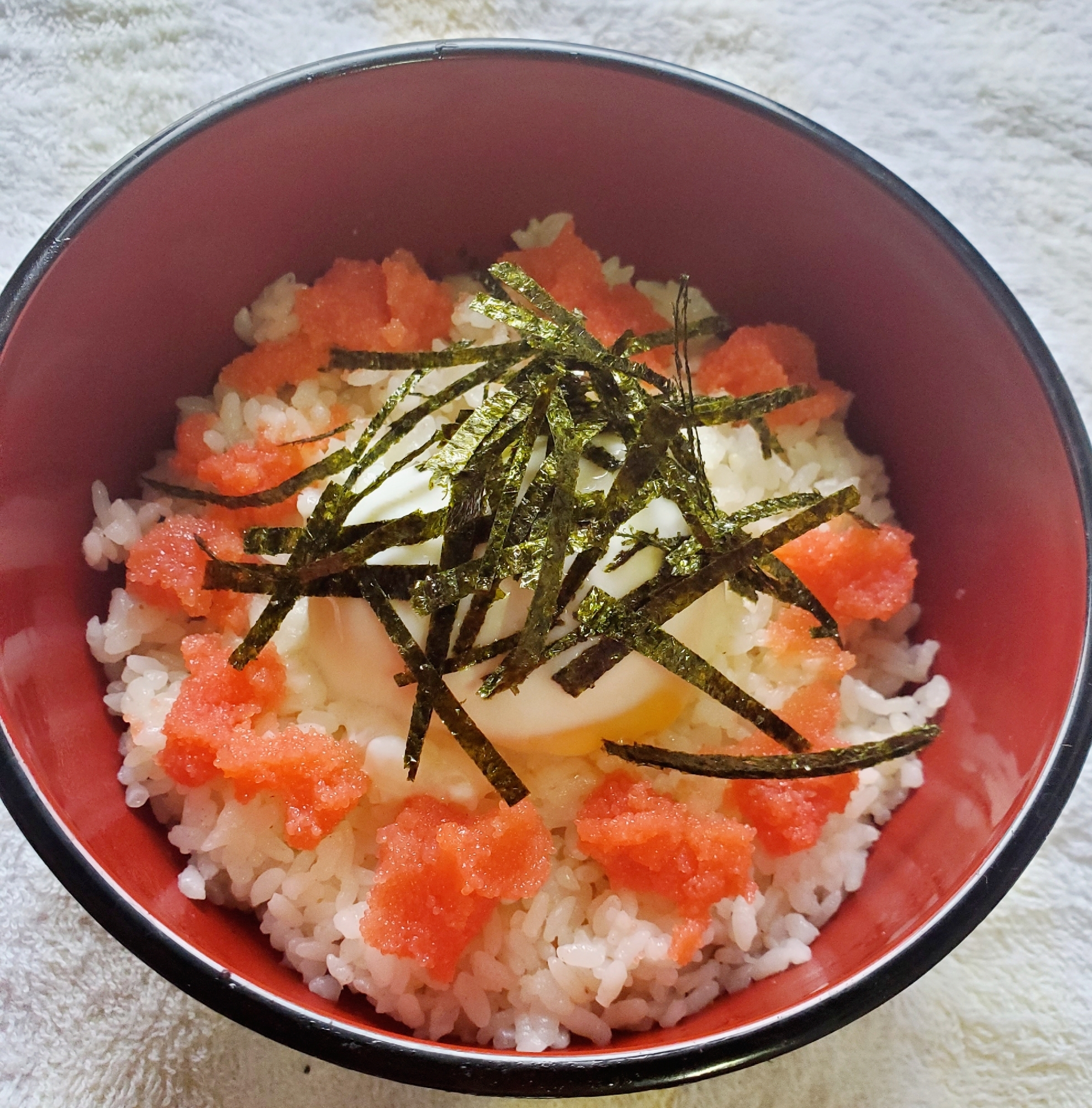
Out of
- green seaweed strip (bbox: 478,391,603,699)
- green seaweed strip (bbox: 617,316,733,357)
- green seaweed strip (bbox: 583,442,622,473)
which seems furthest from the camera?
green seaweed strip (bbox: 617,316,733,357)

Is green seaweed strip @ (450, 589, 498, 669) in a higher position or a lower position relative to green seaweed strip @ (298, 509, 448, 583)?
lower

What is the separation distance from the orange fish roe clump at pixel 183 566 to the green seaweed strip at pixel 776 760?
1.84ft

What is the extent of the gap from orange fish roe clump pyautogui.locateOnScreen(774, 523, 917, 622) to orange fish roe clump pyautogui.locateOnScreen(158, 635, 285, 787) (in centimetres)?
72

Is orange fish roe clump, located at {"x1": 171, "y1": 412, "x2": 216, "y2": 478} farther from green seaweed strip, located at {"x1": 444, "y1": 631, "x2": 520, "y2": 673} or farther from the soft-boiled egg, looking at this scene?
green seaweed strip, located at {"x1": 444, "y1": 631, "x2": 520, "y2": 673}

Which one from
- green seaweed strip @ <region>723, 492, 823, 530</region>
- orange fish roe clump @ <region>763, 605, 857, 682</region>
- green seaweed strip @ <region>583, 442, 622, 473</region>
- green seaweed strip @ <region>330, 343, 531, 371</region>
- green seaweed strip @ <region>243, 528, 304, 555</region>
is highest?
green seaweed strip @ <region>330, 343, 531, 371</region>

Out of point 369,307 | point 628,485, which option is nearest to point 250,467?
point 369,307

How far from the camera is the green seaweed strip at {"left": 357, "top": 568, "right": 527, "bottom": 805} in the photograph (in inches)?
47.6

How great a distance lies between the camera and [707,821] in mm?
1222

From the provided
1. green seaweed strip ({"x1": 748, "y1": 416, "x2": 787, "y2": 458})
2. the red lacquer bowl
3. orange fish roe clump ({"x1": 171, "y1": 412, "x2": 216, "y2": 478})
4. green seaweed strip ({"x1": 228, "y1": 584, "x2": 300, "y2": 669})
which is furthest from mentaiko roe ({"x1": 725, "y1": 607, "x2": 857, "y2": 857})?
orange fish roe clump ({"x1": 171, "y1": 412, "x2": 216, "y2": 478})

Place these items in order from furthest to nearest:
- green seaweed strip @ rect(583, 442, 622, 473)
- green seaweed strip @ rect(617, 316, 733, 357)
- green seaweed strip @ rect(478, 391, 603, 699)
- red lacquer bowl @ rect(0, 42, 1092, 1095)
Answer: green seaweed strip @ rect(617, 316, 733, 357), green seaweed strip @ rect(583, 442, 622, 473), green seaweed strip @ rect(478, 391, 603, 699), red lacquer bowl @ rect(0, 42, 1092, 1095)

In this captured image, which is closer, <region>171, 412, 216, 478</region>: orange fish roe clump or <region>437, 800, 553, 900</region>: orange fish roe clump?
<region>437, 800, 553, 900</region>: orange fish roe clump

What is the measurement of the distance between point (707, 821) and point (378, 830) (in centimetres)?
40

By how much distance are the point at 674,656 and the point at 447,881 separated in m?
0.37

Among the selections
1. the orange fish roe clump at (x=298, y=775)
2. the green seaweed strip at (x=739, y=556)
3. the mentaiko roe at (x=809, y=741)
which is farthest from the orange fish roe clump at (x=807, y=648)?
the orange fish roe clump at (x=298, y=775)
